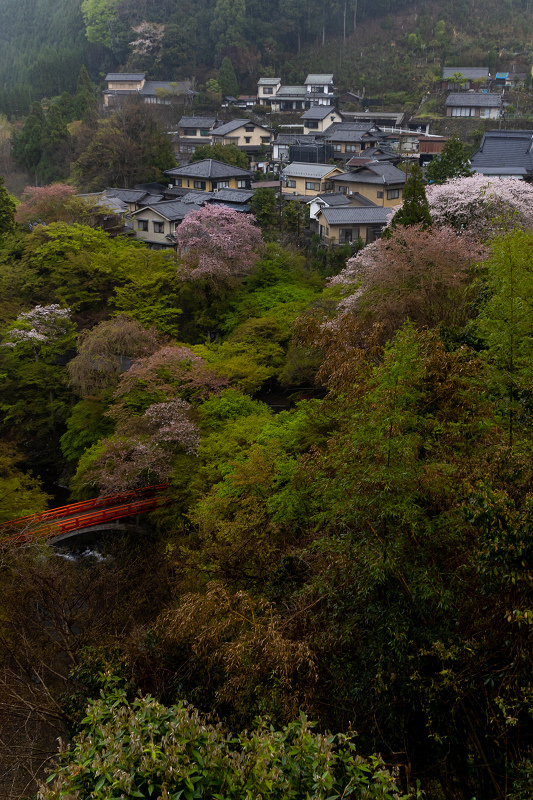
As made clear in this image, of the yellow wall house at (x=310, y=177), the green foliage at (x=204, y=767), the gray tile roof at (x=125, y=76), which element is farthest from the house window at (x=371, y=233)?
the gray tile roof at (x=125, y=76)

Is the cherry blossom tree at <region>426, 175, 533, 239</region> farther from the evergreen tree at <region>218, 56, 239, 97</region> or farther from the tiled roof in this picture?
the evergreen tree at <region>218, 56, 239, 97</region>

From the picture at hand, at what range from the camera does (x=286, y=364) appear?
16.6 m

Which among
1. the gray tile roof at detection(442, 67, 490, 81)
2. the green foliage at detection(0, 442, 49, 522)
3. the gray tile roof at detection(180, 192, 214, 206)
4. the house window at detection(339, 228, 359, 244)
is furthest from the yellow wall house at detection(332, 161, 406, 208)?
the gray tile roof at detection(442, 67, 490, 81)

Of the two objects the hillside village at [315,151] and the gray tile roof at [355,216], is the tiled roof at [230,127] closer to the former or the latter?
the hillside village at [315,151]

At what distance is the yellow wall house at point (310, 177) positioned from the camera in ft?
109

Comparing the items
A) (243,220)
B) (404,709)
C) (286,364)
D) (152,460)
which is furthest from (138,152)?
(404,709)

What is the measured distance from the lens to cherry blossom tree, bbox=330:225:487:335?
1206cm

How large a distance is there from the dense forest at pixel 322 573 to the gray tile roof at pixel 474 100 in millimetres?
33520

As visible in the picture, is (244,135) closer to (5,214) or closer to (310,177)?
(310,177)

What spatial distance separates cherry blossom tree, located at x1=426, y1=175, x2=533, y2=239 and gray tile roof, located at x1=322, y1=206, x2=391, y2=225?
8242 mm

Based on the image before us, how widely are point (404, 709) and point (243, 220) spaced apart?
19333 millimetres

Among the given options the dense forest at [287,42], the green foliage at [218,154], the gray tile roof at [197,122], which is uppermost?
the dense forest at [287,42]

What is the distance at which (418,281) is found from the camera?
507 inches

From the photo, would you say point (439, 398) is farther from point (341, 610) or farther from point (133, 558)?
point (133, 558)
